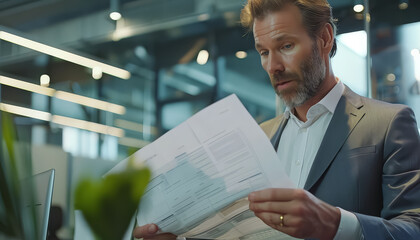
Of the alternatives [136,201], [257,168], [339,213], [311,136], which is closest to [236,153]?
[257,168]

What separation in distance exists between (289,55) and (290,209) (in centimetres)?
58

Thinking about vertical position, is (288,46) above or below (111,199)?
above

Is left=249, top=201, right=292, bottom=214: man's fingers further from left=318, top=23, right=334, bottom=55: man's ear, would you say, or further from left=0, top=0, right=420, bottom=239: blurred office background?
left=0, top=0, right=420, bottom=239: blurred office background

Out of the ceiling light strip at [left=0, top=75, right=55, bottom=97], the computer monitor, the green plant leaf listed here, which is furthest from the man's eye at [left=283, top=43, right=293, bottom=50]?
the ceiling light strip at [left=0, top=75, right=55, bottom=97]

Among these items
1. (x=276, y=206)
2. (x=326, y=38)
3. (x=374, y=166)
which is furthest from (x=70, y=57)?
(x=276, y=206)

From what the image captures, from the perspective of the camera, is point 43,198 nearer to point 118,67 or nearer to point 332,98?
point 332,98

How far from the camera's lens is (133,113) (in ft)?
20.7

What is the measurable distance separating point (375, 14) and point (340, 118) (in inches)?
122

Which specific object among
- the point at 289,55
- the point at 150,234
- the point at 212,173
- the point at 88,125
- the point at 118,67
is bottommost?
the point at 150,234

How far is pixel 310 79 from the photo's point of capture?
4.64ft

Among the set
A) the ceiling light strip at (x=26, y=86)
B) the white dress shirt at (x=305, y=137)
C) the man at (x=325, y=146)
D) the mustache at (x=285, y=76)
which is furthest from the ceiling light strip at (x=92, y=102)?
the mustache at (x=285, y=76)

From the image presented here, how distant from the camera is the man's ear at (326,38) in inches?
59.2

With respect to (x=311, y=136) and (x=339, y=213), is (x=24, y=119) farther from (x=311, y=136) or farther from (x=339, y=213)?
(x=339, y=213)

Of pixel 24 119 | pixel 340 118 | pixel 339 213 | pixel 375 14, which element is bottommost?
pixel 339 213
